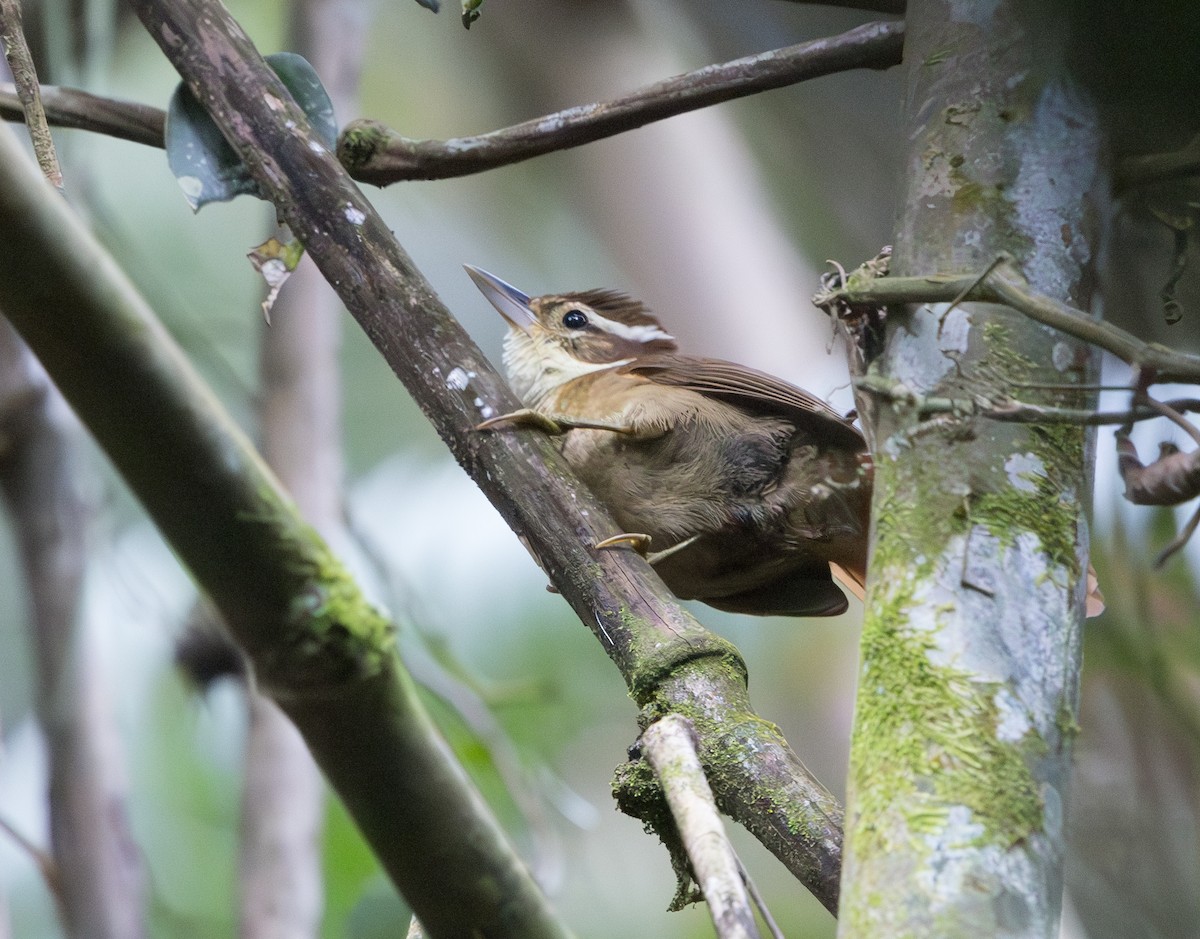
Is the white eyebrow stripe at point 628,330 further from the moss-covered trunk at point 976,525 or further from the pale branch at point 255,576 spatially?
the pale branch at point 255,576

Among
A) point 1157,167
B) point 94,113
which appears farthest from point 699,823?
point 94,113

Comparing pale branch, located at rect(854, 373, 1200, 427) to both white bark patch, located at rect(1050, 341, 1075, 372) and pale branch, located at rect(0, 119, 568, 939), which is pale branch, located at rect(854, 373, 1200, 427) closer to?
white bark patch, located at rect(1050, 341, 1075, 372)

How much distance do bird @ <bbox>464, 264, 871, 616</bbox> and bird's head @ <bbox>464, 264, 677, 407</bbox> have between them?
0.35 metres

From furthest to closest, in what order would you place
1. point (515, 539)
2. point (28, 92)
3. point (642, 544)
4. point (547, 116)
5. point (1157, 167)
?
point (515, 539)
point (642, 544)
point (547, 116)
point (28, 92)
point (1157, 167)

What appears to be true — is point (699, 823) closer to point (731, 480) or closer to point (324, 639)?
point (324, 639)

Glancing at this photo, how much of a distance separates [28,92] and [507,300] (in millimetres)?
1229

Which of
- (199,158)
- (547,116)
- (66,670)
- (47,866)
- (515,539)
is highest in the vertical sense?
(515,539)

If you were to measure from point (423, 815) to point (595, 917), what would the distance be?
131 inches

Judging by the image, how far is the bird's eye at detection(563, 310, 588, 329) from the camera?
2.56 meters

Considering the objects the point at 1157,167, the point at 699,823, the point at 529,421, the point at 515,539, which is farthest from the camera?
the point at 515,539

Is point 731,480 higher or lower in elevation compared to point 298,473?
lower

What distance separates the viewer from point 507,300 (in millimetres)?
2588

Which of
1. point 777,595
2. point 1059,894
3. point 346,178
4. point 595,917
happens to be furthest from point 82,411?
point 595,917

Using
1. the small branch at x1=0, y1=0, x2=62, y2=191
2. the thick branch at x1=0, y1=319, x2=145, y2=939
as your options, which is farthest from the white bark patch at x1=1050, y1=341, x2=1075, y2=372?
the thick branch at x1=0, y1=319, x2=145, y2=939
